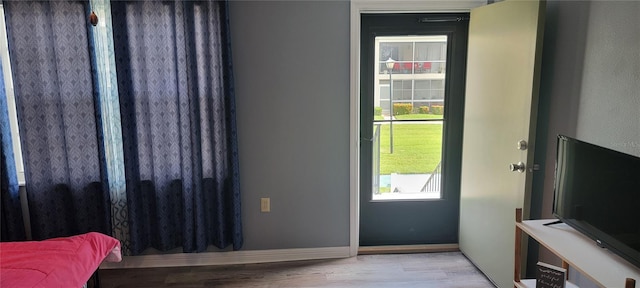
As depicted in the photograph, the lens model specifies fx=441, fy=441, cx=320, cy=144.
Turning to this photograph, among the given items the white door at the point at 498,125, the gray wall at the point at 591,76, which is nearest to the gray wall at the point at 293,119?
the white door at the point at 498,125

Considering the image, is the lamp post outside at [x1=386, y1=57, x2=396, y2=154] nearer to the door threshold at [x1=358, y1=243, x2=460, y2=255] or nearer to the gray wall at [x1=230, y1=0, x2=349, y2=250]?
the gray wall at [x1=230, y1=0, x2=349, y2=250]

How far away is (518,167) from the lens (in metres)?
2.52

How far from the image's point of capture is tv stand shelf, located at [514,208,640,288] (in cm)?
161

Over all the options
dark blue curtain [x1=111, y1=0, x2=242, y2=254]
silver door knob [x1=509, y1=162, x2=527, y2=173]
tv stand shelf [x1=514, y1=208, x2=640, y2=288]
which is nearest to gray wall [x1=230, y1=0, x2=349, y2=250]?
dark blue curtain [x1=111, y1=0, x2=242, y2=254]

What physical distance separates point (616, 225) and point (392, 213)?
190 centimetres

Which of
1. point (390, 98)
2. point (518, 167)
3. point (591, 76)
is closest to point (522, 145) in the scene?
point (518, 167)

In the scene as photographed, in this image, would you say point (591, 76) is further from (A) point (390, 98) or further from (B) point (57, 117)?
(B) point (57, 117)

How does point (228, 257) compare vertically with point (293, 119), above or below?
below

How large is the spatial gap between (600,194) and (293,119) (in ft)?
6.42

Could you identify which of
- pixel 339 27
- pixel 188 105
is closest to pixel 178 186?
pixel 188 105

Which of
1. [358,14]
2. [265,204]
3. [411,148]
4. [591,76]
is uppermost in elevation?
[358,14]

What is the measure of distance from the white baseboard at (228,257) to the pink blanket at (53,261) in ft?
2.44

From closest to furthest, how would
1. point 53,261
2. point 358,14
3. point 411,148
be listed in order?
point 53,261 < point 358,14 < point 411,148

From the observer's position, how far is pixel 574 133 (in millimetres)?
2324
